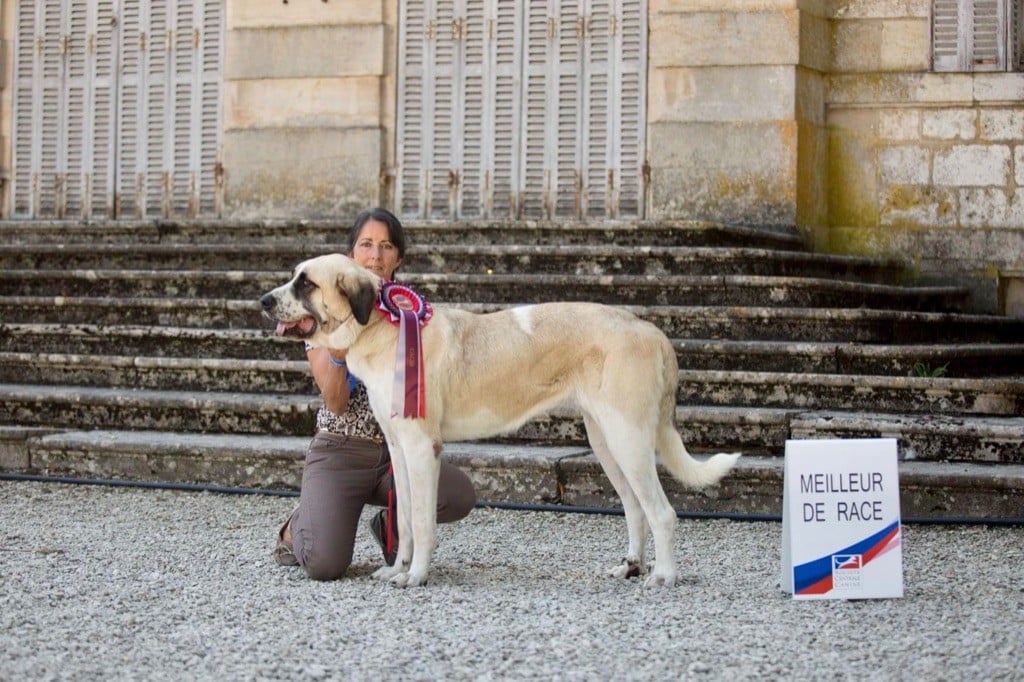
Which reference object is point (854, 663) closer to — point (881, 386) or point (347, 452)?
point (347, 452)

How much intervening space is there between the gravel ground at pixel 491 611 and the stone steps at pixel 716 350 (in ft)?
5.70

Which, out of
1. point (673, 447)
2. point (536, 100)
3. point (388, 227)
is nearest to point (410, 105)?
point (536, 100)

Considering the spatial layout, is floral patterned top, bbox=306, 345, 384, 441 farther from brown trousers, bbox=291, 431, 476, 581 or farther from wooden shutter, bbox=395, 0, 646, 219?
wooden shutter, bbox=395, 0, 646, 219

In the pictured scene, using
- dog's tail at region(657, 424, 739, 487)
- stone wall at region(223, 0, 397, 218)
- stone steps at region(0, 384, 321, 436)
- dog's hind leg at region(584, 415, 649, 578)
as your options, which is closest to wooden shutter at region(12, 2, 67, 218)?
stone wall at region(223, 0, 397, 218)

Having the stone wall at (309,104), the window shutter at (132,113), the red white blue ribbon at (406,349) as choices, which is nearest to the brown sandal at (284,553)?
the red white blue ribbon at (406,349)

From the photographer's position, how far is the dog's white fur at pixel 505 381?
512 centimetres

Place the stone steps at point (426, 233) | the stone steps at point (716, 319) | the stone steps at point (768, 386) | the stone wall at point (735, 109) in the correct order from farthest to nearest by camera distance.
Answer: the stone wall at point (735, 109) < the stone steps at point (426, 233) < the stone steps at point (716, 319) < the stone steps at point (768, 386)

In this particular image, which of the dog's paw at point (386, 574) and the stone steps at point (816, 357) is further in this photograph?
the stone steps at point (816, 357)

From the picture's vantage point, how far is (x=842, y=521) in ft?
16.5

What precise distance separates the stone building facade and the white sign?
208 inches

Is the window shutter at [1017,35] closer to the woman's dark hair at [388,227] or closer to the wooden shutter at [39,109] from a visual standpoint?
the woman's dark hair at [388,227]

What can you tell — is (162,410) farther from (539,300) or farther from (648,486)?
(648,486)

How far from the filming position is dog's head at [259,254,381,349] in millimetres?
5039

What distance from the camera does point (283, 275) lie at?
942 cm
